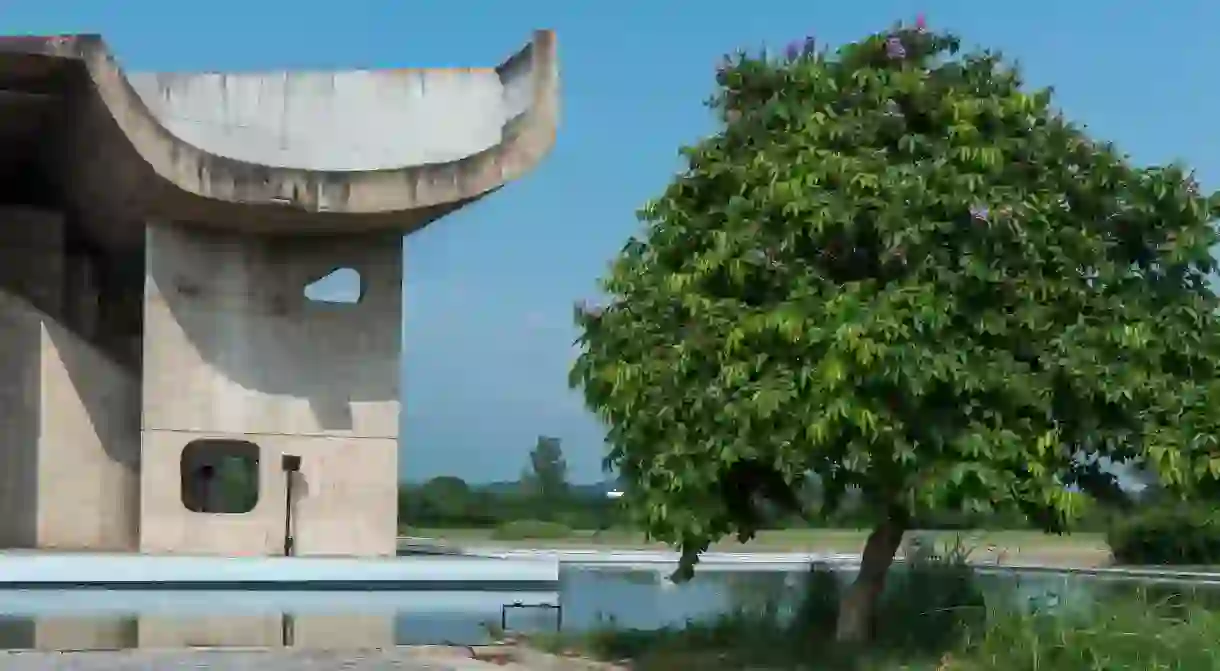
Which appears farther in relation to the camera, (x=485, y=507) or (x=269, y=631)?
(x=485, y=507)

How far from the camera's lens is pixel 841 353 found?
9578 mm

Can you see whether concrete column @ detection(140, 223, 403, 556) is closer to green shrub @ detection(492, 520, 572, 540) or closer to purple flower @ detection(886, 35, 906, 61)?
green shrub @ detection(492, 520, 572, 540)

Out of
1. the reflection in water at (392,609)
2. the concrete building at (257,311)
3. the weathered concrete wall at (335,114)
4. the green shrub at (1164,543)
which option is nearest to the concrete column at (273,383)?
the concrete building at (257,311)

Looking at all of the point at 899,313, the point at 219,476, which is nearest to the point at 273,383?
the point at 219,476

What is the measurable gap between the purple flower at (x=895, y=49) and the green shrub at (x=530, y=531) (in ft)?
102

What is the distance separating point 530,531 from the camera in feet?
140

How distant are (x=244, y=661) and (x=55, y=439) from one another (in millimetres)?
16448

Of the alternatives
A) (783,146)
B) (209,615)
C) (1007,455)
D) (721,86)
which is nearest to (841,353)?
(1007,455)

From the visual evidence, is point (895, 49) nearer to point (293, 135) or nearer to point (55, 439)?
point (293, 135)

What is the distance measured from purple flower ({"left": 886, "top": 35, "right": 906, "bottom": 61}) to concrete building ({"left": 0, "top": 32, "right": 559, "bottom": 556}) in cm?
1485

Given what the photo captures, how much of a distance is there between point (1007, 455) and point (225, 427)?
18590 mm

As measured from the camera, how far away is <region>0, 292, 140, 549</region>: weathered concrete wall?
26922 mm

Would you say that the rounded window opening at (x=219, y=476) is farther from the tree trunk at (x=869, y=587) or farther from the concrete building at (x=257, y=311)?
the tree trunk at (x=869, y=587)

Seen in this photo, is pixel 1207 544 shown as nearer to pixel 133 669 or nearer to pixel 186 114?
pixel 186 114
